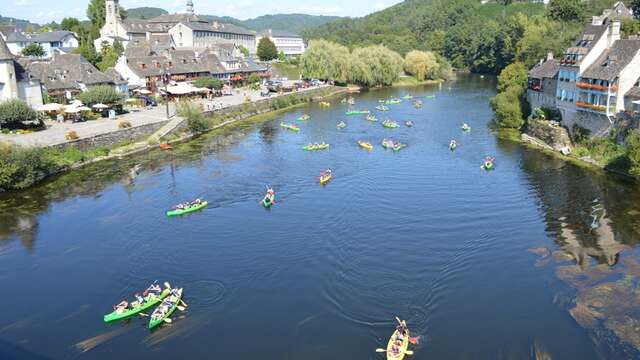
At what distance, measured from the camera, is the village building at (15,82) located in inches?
2657

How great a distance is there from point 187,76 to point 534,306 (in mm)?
84856

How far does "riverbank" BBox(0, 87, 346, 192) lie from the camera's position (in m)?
50.3

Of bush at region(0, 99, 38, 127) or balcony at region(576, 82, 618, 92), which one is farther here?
bush at region(0, 99, 38, 127)

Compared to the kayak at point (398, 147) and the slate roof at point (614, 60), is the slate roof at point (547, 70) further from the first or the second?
the kayak at point (398, 147)

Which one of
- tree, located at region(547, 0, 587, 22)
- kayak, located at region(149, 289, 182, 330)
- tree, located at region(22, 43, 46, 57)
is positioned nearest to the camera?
kayak, located at region(149, 289, 182, 330)

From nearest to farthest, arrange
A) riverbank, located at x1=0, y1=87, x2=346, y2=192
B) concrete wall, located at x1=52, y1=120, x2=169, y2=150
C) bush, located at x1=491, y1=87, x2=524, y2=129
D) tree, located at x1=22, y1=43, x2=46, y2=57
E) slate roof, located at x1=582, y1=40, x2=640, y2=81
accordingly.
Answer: riverbank, located at x1=0, y1=87, x2=346, y2=192
slate roof, located at x1=582, y1=40, x2=640, y2=81
concrete wall, located at x1=52, y1=120, x2=169, y2=150
bush, located at x1=491, y1=87, x2=524, y2=129
tree, located at x1=22, y1=43, x2=46, y2=57

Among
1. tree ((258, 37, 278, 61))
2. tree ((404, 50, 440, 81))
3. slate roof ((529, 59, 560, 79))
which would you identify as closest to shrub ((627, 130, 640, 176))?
slate roof ((529, 59, 560, 79))

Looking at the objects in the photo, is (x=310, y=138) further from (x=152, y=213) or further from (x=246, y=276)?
(x=246, y=276)

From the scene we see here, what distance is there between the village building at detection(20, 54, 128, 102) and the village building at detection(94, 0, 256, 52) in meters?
38.9

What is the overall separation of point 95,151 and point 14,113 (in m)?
9.84

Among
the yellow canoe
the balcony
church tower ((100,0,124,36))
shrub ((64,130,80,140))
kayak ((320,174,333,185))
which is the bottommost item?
the yellow canoe

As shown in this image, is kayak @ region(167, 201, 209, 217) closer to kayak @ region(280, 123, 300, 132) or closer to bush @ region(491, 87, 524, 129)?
kayak @ region(280, 123, 300, 132)

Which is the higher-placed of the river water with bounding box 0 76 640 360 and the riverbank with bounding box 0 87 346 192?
the riverbank with bounding box 0 87 346 192

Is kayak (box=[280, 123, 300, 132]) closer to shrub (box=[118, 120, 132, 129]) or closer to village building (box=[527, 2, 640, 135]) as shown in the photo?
shrub (box=[118, 120, 132, 129])
